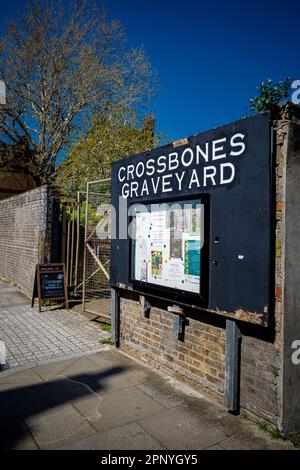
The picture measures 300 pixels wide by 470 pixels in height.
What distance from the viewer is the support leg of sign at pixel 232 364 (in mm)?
3238

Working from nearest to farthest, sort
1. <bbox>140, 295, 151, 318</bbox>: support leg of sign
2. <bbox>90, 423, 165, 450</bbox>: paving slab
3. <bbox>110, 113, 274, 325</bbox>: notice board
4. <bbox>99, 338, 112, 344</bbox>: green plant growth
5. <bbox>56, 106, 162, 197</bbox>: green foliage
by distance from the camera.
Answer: <bbox>90, 423, 165, 450</bbox>: paving slab, <bbox>110, 113, 274, 325</bbox>: notice board, <bbox>140, 295, 151, 318</bbox>: support leg of sign, <bbox>99, 338, 112, 344</bbox>: green plant growth, <bbox>56, 106, 162, 197</bbox>: green foliage

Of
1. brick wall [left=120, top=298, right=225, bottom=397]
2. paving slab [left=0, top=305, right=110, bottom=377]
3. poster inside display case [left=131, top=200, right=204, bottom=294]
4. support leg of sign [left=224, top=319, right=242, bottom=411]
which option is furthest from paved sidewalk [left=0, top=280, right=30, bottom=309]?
support leg of sign [left=224, top=319, right=242, bottom=411]

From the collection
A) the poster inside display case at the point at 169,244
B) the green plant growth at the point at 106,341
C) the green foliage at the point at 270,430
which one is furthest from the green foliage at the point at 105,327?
the green foliage at the point at 270,430

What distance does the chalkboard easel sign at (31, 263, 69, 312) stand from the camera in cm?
802

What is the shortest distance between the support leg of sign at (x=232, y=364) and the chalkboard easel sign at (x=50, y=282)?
5.53 m

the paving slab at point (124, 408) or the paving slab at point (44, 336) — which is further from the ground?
the paving slab at point (124, 408)

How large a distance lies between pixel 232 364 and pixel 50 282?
587 centimetres

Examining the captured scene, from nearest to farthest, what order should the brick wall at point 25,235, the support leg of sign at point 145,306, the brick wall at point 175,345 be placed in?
the brick wall at point 175,345, the support leg of sign at point 145,306, the brick wall at point 25,235

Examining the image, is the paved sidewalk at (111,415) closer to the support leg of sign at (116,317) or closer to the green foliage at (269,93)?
the support leg of sign at (116,317)

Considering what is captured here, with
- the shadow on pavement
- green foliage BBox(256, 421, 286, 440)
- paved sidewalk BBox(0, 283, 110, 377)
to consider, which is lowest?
paved sidewalk BBox(0, 283, 110, 377)

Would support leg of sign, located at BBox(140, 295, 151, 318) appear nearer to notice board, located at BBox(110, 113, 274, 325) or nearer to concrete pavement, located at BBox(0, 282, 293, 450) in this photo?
notice board, located at BBox(110, 113, 274, 325)

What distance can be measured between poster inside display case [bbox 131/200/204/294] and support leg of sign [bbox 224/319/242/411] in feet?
1.77
